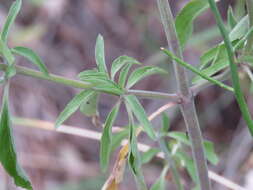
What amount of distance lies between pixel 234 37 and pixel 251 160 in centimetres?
144

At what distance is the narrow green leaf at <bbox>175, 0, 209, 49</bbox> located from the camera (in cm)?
101

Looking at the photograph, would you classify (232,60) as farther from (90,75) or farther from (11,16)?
(11,16)

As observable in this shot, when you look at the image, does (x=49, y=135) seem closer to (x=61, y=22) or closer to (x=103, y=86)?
(x=61, y=22)

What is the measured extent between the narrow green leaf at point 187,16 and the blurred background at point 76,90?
148 cm

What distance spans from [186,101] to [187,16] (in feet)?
0.64

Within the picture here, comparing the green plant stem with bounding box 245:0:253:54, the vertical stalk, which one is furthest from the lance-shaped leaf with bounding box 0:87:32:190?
the green plant stem with bounding box 245:0:253:54

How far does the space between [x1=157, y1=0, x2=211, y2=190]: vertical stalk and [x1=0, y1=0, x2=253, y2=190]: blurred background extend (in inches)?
52.8

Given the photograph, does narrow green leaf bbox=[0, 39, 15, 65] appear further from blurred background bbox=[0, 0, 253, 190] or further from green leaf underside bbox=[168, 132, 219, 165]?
blurred background bbox=[0, 0, 253, 190]

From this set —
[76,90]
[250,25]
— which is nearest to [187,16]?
[250,25]

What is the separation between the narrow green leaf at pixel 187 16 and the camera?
1012mm

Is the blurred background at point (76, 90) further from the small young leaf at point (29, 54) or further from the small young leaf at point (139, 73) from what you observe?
the small young leaf at point (29, 54)

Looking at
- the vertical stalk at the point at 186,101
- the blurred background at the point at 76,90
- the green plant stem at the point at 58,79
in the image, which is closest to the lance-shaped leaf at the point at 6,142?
the green plant stem at the point at 58,79

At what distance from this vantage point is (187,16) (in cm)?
103

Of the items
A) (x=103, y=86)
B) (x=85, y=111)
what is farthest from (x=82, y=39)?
(x=103, y=86)
